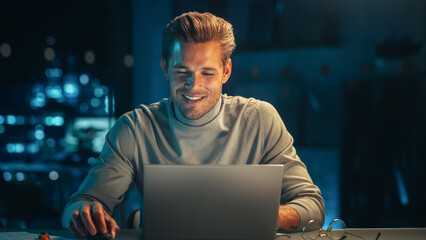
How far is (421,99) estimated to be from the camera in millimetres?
3793

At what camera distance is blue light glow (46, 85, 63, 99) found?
14.3 ft

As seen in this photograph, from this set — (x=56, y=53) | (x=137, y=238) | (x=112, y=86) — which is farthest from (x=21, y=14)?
(x=137, y=238)

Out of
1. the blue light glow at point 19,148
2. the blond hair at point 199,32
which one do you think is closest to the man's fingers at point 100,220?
the blond hair at point 199,32

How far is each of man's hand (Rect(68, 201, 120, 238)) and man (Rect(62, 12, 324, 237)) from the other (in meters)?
0.22

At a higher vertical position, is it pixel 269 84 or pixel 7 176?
pixel 269 84

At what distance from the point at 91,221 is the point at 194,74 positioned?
24.1 inches

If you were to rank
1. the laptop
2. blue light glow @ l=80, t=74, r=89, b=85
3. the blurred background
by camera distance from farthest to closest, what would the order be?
blue light glow @ l=80, t=74, r=89, b=85, the blurred background, the laptop

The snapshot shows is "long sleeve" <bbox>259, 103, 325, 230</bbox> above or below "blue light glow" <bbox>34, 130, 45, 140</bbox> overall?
above

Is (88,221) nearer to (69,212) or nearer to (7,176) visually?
(69,212)

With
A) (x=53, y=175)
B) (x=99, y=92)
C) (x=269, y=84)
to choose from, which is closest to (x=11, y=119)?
(x=53, y=175)

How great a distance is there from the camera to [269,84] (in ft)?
14.1

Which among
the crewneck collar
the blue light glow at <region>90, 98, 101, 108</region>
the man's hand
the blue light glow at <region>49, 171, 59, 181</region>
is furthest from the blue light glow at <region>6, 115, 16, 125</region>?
the man's hand

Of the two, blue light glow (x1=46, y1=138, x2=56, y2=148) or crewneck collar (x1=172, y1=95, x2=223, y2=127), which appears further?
blue light glow (x1=46, y1=138, x2=56, y2=148)

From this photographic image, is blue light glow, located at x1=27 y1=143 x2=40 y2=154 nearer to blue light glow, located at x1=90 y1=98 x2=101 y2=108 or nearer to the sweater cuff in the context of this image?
blue light glow, located at x1=90 y1=98 x2=101 y2=108
